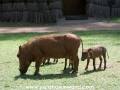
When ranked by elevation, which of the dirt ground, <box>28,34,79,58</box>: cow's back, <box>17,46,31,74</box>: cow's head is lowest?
the dirt ground

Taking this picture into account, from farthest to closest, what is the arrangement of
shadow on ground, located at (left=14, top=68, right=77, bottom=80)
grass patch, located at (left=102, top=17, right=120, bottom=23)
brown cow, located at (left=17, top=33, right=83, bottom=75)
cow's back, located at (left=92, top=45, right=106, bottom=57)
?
grass patch, located at (left=102, top=17, right=120, bottom=23) → cow's back, located at (left=92, top=45, right=106, bottom=57) → brown cow, located at (left=17, top=33, right=83, bottom=75) → shadow on ground, located at (left=14, top=68, right=77, bottom=80)

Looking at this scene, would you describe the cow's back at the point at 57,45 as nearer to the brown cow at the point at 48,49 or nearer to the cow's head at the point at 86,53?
the brown cow at the point at 48,49

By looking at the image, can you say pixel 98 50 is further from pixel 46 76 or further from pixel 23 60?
pixel 23 60

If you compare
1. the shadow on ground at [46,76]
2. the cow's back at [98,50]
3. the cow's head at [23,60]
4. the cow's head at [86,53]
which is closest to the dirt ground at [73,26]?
the cow's back at [98,50]

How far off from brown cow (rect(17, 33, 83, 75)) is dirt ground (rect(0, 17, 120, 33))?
33.1 feet

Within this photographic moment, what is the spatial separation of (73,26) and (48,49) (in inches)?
465

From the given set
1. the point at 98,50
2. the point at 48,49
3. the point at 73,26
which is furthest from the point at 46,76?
the point at 73,26

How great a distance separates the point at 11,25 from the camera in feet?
69.9

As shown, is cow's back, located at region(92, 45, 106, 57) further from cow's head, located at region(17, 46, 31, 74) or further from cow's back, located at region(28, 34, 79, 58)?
cow's head, located at region(17, 46, 31, 74)

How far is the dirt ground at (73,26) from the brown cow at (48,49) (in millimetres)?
10085

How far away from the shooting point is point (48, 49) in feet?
27.3

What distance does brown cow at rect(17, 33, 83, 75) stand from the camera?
8258mm

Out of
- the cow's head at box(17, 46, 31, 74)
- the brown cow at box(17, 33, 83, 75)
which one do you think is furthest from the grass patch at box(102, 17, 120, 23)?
the cow's head at box(17, 46, 31, 74)

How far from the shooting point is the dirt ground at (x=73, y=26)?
18.6m
